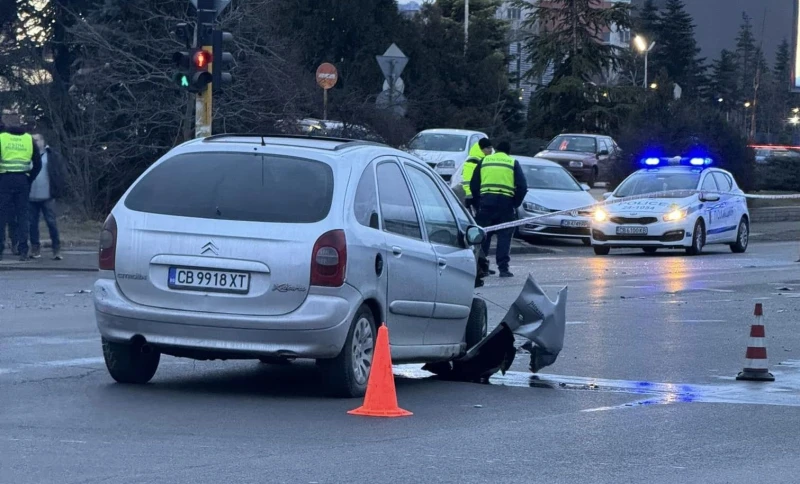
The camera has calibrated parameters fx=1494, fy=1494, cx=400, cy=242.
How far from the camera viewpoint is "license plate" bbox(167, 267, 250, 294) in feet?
28.9

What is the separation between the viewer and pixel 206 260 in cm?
884

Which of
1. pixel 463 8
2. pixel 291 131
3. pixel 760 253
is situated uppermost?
pixel 463 8

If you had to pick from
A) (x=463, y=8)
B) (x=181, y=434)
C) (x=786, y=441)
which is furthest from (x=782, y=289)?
(x=463, y=8)

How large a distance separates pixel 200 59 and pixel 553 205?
1038cm

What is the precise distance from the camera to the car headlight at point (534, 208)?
28234mm

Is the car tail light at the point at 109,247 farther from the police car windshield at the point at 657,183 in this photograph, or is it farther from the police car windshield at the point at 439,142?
the police car windshield at the point at 439,142

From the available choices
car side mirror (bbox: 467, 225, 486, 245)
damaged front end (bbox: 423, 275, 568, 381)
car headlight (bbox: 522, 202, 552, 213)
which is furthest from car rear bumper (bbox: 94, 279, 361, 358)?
car headlight (bbox: 522, 202, 552, 213)

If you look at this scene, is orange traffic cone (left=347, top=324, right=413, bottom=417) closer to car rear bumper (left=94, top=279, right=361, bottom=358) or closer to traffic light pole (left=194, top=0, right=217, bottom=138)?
car rear bumper (left=94, top=279, right=361, bottom=358)

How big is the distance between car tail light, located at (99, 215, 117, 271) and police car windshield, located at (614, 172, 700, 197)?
60.7 ft

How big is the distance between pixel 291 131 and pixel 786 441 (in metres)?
20.2

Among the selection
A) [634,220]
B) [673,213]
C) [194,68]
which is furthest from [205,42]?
[673,213]

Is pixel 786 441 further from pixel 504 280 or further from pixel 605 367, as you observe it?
pixel 504 280

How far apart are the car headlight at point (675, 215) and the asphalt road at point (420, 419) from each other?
37.8ft

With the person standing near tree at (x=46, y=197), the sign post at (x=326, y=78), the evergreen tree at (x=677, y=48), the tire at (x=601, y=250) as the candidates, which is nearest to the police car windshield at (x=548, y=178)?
the tire at (x=601, y=250)
